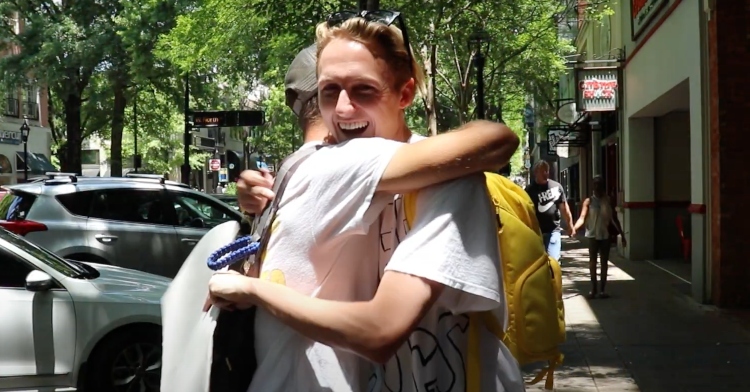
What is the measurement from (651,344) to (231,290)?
25.2ft

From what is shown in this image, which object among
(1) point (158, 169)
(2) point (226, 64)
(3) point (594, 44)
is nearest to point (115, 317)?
(2) point (226, 64)

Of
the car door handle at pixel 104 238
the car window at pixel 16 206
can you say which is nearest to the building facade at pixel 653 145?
the car door handle at pixel 104 238

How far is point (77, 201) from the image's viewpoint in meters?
11.0

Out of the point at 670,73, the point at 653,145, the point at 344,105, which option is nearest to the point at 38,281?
the point at 344,105

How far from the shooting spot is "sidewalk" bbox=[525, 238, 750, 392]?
7.07m

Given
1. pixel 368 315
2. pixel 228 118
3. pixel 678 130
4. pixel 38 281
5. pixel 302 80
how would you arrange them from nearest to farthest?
1. pixel 368 315
2. pixel 302 80
3. pixel 38 281
4. pixel 678 130
5. pixel 228 118

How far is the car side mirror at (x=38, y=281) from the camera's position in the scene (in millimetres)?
6164

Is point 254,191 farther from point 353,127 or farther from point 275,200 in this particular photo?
point 353,127

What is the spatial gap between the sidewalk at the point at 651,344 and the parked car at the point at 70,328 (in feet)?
9.88

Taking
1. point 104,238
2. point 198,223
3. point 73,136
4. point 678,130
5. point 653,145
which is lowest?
point 104,238

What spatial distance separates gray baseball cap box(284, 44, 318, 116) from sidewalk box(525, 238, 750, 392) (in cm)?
527

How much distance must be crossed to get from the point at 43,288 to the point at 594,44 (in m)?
24.9

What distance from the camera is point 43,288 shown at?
6191 mm

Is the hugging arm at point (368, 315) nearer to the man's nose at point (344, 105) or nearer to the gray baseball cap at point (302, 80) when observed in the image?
the man's nose at point (344, 105)
